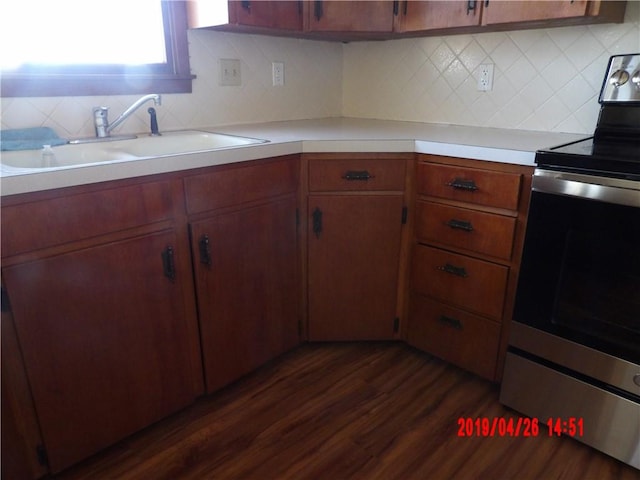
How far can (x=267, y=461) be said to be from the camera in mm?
1428

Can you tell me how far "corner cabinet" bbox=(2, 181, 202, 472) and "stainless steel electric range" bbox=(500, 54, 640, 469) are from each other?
3.58ft

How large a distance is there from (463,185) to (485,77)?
744mm

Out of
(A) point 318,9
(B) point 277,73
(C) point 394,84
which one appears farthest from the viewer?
(C) point 394,84

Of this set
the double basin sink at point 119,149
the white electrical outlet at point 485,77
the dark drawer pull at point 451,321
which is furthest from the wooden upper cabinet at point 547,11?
the dark drawer pull at point 451,321

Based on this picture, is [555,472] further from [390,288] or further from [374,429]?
[390,288]

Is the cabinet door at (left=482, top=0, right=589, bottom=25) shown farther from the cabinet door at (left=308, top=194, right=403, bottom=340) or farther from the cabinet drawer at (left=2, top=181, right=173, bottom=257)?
the cabinet drawer at (left=2, top=181, right=173, bottom=257)

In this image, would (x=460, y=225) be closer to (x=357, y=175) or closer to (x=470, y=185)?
(x=470, y=185)

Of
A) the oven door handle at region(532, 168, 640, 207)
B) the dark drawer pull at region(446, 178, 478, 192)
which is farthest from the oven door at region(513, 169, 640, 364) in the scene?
the dark drawer pull at region(446, 178, 478, 192)

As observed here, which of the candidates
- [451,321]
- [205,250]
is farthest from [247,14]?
[451,321]

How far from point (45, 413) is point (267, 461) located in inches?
25.0

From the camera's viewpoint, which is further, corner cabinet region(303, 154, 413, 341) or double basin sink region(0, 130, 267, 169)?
corner cabinet region(303, 154, 413, 341)

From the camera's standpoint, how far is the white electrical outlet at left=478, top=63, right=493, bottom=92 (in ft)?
6.68

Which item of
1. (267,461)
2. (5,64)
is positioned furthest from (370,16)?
(267,461)

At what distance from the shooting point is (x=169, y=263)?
1.40 metres
